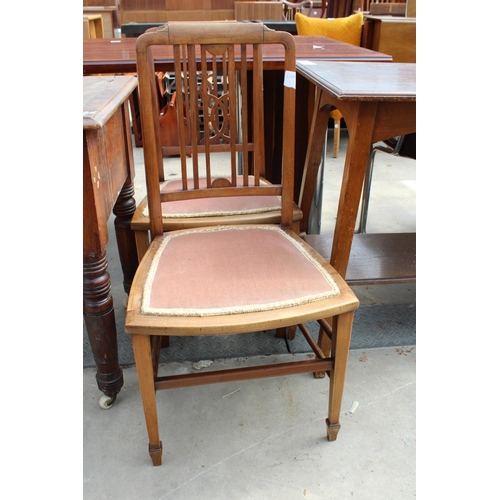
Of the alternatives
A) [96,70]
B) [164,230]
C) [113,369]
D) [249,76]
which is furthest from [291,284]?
[249,76]

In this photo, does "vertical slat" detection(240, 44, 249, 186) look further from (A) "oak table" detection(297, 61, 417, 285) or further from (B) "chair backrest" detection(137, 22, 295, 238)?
(A) "oak table" detection(297, 61, 417, 285)

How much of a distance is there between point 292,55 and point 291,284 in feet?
1.97

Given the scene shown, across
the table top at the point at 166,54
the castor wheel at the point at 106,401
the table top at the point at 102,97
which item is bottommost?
the castor wheel at the point at 106,401

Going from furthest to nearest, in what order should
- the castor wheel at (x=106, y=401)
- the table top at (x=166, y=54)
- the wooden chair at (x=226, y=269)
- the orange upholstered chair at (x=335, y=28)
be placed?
the orange upholstered chair at (x=335, y=28) < the table top at (x=166, y=54) < the castor wheel at (x=106, y=401) < the wooden chair at (x=226, y=269)

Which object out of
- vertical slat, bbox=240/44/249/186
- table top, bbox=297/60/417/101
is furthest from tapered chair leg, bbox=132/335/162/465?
table top, bbox=297/60/417/101

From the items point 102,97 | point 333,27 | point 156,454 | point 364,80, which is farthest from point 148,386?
point 333,27

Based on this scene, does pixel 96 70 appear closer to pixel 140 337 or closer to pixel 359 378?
pixel 140 337

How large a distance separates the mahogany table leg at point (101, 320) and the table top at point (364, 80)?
735 mm

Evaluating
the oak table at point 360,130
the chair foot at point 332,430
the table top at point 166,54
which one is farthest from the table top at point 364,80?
the chair foot at point 332,430

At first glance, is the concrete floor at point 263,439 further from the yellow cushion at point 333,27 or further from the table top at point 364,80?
the yellow cushion at point 333,27

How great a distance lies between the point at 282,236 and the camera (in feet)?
4.36

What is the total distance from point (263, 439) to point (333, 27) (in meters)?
3.69

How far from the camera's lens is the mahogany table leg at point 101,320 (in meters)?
1.20

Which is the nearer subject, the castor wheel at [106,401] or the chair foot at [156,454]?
the chair foot at [156,454]
